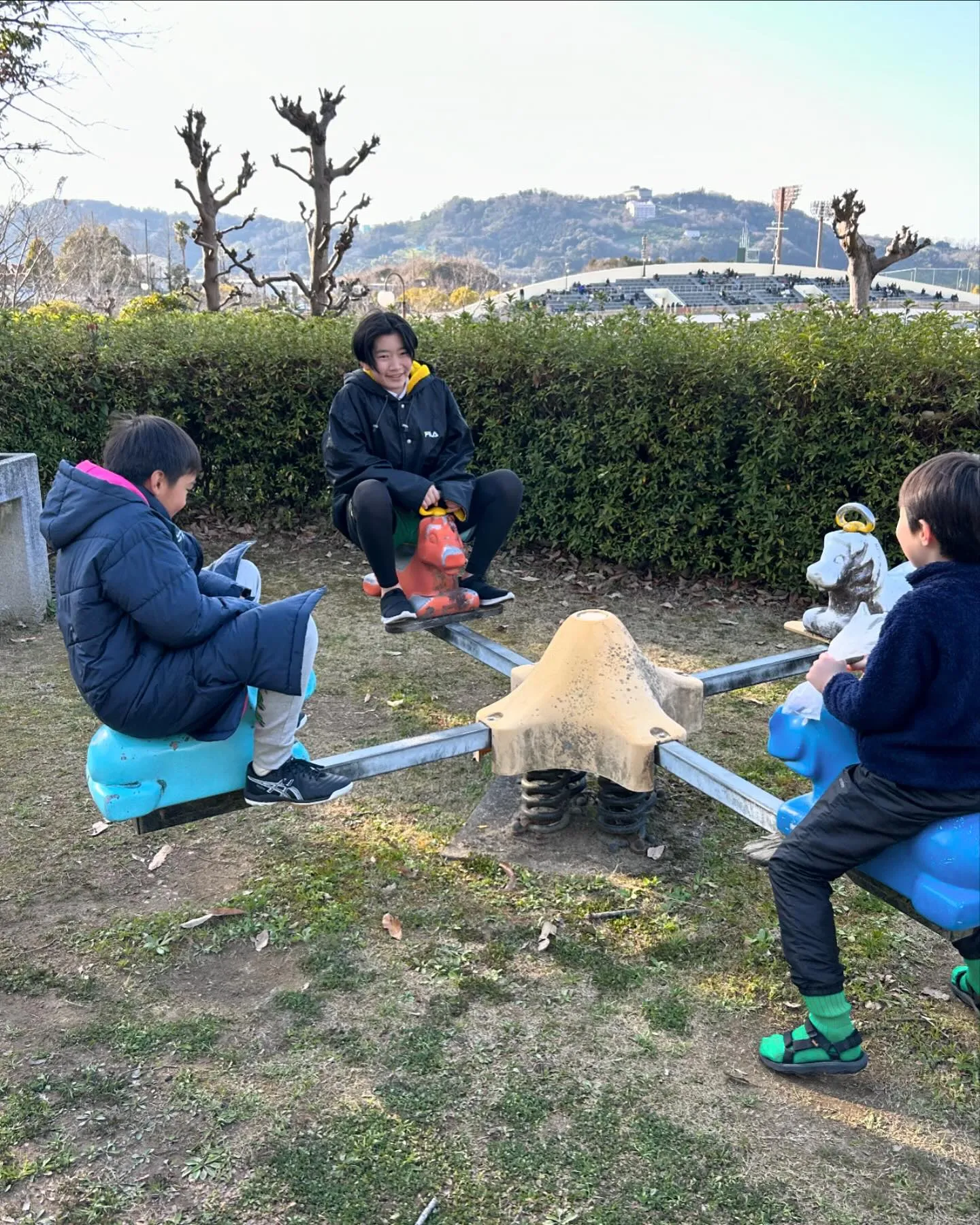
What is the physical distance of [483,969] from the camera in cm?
254

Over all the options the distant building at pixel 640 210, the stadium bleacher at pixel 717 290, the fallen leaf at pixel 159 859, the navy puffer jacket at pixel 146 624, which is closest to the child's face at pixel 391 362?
the navy puffer jacket at pixel 146 624

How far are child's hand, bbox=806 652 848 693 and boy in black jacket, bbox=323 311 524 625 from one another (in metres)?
1.80

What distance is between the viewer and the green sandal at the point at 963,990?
2.38 m

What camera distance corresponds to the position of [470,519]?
397 cm

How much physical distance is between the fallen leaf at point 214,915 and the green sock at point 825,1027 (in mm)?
1430

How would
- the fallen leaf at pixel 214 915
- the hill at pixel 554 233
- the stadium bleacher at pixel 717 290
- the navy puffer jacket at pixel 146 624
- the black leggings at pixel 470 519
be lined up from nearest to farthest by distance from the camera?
1. the navy puffer jacket at pixel 146 624
2. the fallen leaf at pixel 214 915
3. the black leggings at pixel 470 519
4. the stadium bleacher at pixel 717 290
5. the hill at pixel 554 233

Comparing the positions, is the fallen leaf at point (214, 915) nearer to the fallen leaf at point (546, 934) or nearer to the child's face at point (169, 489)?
the fallen leaf at point (546, 934)

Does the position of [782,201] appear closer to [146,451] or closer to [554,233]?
[146,451]

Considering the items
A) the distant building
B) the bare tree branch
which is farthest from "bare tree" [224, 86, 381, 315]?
the distant building

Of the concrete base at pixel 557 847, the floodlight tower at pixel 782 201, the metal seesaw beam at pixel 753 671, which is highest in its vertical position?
the floodlight tower at pixel 782 201

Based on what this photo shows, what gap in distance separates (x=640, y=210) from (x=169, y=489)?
6374 inches

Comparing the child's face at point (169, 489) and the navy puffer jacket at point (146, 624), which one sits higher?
the child's face at point (169, 489)

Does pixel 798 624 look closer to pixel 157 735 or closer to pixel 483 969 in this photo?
pixel 483 969

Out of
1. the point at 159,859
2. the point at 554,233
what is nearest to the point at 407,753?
the point at 159,859
